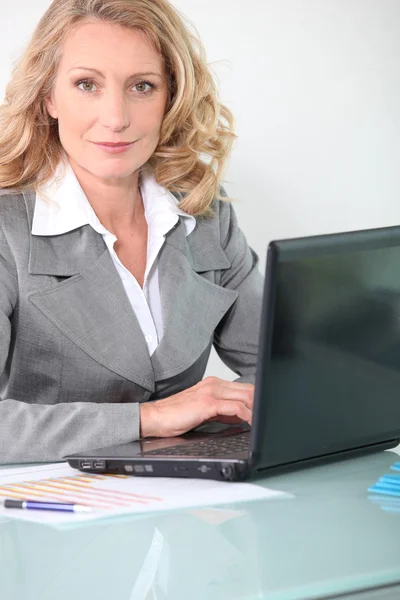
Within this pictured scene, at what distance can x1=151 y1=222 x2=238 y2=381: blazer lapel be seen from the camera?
192cm

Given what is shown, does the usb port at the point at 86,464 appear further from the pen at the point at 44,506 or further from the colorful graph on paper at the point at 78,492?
the pen at the point at 44,506

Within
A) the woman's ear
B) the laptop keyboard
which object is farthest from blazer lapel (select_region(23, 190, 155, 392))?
the laptop keyboard

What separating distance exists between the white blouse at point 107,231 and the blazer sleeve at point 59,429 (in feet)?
1.23

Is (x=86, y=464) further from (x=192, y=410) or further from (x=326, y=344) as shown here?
(x=326, y=344)

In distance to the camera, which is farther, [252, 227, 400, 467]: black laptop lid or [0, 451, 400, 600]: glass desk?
[252, 227, 400, 467]: black laptop lid

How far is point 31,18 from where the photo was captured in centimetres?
267

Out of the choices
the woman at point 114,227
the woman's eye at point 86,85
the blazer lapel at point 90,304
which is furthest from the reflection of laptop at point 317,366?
the woman's eye at point 86,85

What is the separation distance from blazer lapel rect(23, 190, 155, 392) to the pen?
1.95ft

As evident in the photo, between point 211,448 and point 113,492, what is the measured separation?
0.18m

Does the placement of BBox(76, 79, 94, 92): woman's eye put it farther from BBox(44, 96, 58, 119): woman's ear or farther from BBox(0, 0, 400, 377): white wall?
BBox(0, 0, 400, 377): white wall

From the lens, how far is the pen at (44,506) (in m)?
1.21

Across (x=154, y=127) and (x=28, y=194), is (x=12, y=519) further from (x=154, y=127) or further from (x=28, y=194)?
(x=154, y=127)

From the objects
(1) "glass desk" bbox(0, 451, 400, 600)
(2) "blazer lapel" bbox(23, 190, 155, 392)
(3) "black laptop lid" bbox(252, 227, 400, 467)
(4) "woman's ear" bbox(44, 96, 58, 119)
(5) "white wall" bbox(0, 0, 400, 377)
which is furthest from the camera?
(5) "white wall" bbox(0, 0, 400, 377)

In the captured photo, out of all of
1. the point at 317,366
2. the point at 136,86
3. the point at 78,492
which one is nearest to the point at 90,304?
the point at 136,86
